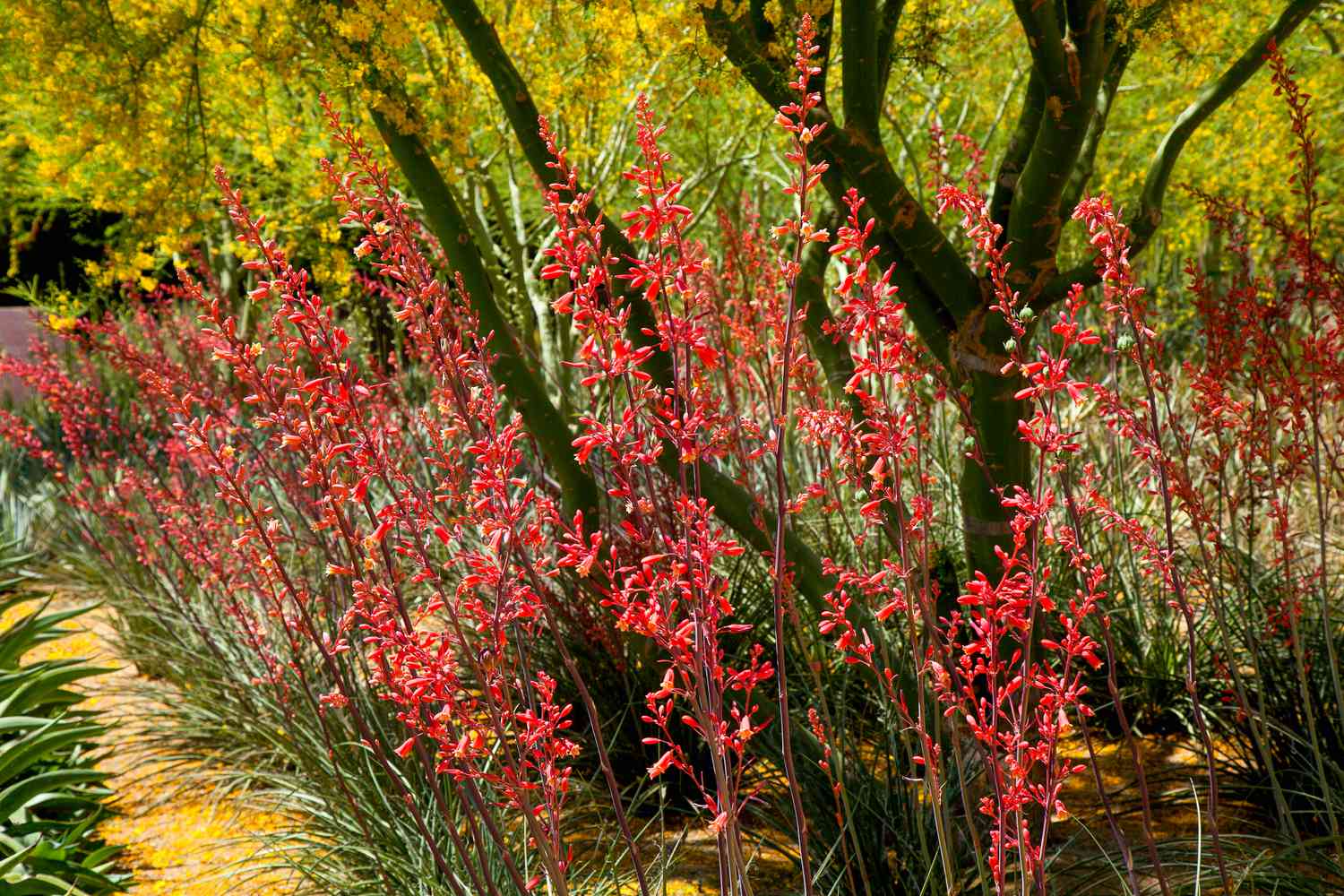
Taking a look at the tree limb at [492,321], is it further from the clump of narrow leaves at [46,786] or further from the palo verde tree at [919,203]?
the clump of narrow leaves at [46,786]

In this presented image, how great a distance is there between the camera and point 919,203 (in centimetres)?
352

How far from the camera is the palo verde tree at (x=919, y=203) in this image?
3.13 m

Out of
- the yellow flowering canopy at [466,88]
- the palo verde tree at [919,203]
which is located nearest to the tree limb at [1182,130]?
the palo verde tree at [919,203]

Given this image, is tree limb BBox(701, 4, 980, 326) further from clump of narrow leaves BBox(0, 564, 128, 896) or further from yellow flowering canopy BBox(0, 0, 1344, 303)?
clump of narrow leaves BBox(0, 564, 128, 896)

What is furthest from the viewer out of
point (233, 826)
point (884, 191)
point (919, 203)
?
point (233, 826)

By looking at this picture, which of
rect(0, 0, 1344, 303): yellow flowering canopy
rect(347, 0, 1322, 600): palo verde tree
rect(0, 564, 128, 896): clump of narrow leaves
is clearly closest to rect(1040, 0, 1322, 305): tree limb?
rect(347, 0, 1322, 600): palo verde tree

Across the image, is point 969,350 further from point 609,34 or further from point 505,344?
point 609,34

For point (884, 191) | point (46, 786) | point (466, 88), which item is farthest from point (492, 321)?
point (466, 88)

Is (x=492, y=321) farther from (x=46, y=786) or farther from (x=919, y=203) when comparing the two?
(x=46, y=786)

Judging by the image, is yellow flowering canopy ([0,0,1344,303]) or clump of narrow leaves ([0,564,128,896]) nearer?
clump of narrow leaves ([0,564,128,896])

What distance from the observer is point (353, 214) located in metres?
1.82

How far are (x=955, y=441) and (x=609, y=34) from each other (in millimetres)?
2738

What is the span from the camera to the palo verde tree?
313 centimetres

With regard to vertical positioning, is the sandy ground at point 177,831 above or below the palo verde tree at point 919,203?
below
